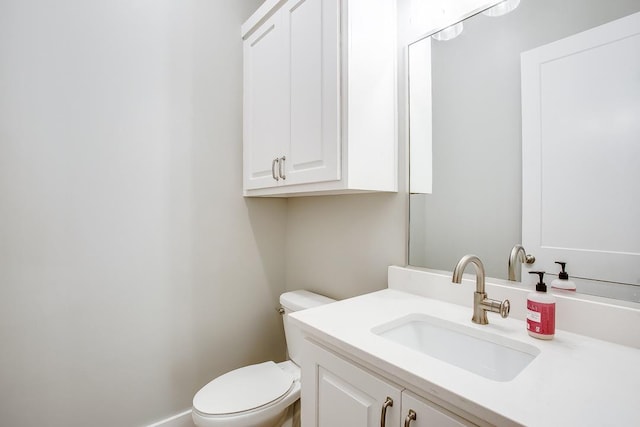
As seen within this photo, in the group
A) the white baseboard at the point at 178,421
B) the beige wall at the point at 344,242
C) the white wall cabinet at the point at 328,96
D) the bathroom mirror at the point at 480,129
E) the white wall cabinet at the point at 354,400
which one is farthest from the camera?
the white baseboard at the point at 178,421

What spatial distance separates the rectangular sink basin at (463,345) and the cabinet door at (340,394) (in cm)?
15

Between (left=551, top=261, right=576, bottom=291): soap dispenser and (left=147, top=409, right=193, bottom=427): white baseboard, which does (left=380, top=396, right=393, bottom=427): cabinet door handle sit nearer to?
(left=551, top=261, right=576, bottom=291): soap dispenser

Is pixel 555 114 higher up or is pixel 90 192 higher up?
pixel 555 114

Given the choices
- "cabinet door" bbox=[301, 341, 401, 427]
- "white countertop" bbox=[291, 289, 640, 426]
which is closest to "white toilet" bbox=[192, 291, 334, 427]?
"cabinet door" bbox=[301, 341, 401, 427]

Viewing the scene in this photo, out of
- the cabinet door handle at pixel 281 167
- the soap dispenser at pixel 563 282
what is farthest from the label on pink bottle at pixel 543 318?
the cabinet door handle at pixel 281 167

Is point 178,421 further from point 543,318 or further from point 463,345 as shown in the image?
point 543,318

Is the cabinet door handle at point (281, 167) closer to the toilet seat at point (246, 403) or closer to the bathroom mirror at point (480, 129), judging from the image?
the bathroom mirror at point (480, 129)

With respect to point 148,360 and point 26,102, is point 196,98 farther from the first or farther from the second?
point 148,360

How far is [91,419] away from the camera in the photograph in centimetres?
131

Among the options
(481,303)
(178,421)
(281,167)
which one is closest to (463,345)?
(481,303)

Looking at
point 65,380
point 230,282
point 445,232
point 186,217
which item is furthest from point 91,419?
point 445,232

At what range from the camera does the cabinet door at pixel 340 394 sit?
701mm

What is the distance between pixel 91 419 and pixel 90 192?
988 mm

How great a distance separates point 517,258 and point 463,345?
1.11 ft
